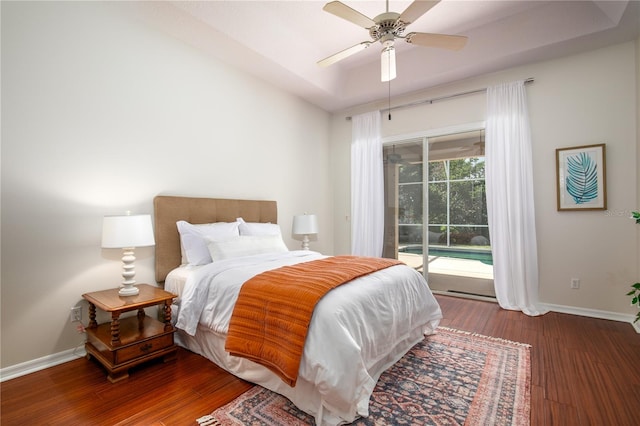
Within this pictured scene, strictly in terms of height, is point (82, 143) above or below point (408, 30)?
below

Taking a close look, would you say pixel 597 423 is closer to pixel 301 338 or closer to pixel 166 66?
pixel 301 338

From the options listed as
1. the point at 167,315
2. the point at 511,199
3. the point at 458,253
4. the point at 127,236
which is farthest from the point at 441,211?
the point at 127,236

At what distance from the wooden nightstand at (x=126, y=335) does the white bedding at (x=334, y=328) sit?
0.17 m

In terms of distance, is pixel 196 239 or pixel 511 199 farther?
pixel 511 199

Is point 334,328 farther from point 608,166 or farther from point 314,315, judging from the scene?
point 608,166

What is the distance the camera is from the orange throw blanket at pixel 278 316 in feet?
5.56

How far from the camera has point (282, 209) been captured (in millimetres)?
4500

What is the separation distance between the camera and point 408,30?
366 cm

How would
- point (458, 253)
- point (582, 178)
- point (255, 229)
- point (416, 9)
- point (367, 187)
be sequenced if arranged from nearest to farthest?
point (416, 9)
point (582, 178)
point (255, 229)
point (458, 253)
point (367, 187)

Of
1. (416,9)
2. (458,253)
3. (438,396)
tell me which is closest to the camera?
(438,396)

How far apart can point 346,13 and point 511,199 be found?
116 inches

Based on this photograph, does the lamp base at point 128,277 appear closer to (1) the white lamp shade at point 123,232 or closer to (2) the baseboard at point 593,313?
(1) the white lamp shade at point 123,232

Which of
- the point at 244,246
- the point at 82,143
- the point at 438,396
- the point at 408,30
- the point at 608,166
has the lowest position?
the point at 438,396

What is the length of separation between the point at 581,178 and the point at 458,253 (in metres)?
1.63
